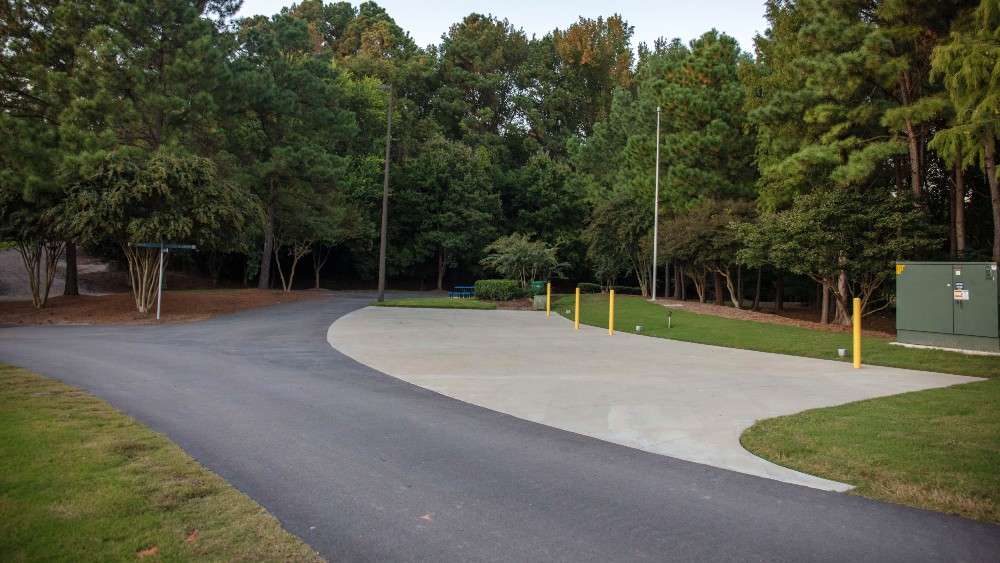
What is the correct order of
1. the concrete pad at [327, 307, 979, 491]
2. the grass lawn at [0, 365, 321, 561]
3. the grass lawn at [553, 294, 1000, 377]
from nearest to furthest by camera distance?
the grass lawn at [0, 365, 321, 561] < the concrete pad at [327, 307, 979, 491] < the grass lawn at [553, 294, 1000, 377]

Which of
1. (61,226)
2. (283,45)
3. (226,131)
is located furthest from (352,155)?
(61,226)

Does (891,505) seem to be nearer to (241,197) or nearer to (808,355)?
(808,355)

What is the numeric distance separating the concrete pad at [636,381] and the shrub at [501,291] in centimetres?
1278

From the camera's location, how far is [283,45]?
121 ft

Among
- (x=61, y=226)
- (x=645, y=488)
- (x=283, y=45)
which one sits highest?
Answer: (x=283, y=45)

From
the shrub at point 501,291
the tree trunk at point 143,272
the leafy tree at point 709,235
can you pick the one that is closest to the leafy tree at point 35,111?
the tree trunk at point 143,272

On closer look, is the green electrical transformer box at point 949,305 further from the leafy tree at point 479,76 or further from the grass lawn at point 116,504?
the leafy tree at point 479,76

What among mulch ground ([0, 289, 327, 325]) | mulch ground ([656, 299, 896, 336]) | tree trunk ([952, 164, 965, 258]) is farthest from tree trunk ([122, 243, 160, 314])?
tree trunk ([952, 164, 965, 258])

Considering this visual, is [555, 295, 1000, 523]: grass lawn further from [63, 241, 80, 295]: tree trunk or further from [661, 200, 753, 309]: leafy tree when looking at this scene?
[63, 241, 80, 295]: tree trunk

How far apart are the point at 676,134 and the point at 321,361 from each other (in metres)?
25.6

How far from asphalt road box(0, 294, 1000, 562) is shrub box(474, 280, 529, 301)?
68.2 feet

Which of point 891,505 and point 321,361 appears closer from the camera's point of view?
point 891,505

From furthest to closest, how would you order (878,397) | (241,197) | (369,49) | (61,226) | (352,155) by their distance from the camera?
(369,49), (352,155), (241,197), (61,226), (878,397)

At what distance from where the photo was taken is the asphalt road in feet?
12.3
